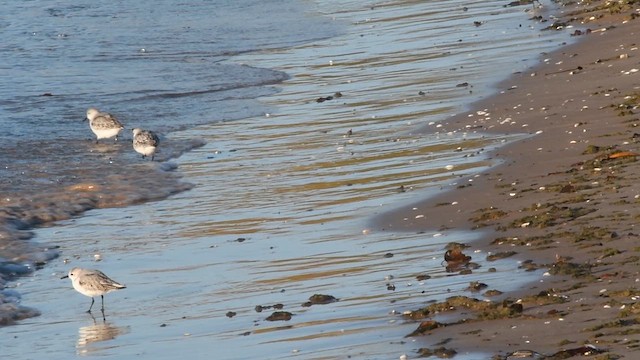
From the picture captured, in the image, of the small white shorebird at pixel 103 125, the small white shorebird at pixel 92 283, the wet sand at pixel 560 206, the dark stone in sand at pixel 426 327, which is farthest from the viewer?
the small white shorebird at pixel 103 125

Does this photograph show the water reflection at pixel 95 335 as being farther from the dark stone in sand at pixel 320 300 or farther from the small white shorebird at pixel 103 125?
the small white shorebird at pixel 103 125

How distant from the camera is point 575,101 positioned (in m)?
11.7

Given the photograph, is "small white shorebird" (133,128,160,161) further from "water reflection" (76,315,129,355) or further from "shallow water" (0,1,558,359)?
"water reflection" (76,315,129,355)

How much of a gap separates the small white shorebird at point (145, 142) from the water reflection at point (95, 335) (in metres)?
5.36

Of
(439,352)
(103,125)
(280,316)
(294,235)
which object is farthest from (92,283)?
(103,125)

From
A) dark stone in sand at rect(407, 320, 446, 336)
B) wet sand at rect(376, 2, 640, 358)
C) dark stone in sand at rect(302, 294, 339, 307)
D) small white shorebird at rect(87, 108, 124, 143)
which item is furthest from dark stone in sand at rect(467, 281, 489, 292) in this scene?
small white shorebird at rect(87, 108, 124, 143)

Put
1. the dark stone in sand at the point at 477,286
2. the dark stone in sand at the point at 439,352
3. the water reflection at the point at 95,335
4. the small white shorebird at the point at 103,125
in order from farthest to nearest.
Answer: the small white shorebird at the point at 103,125, the water reflection at the point at 95,335, the dark stone in sand at the point at 477,286, the dark stone in sand at the point at 439,352

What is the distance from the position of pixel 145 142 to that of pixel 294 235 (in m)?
4.32

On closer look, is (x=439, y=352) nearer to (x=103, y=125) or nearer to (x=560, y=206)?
(x=560, y=206)

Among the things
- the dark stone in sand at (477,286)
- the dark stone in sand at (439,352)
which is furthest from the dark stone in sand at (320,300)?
the dark stone in sand at (439,352)

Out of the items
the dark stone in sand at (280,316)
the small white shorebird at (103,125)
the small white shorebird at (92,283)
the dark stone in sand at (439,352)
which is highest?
the small white shorebird at (103,125)

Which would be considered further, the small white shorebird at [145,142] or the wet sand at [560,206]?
the small white shorebird at [145,142]

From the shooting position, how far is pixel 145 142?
13109 millimetres

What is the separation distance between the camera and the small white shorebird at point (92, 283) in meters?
8.02
